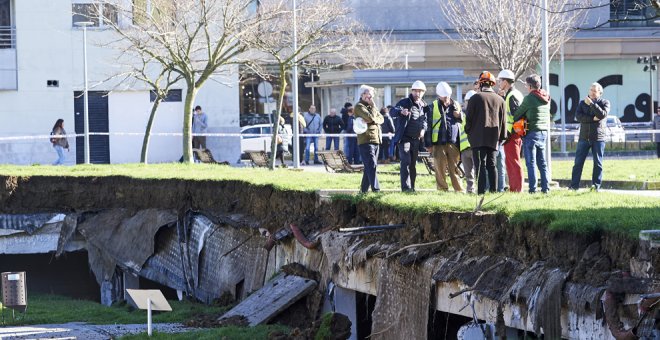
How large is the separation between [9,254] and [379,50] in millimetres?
27578

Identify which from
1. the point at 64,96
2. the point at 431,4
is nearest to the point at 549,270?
the point at 64,96

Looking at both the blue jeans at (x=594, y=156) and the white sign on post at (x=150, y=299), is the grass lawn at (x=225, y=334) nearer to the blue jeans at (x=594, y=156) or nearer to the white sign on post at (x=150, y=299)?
the white sign on post at (x=150, y=299)

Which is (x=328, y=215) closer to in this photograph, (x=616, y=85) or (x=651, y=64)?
(x=651, y=64)

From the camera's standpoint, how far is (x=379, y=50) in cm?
5347

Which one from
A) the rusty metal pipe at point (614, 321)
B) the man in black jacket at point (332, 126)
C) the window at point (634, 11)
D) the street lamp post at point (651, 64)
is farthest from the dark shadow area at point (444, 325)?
the street lamp post at point (651, 64)

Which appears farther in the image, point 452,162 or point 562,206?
point 452,162

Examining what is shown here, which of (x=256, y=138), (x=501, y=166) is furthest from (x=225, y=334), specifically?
(x=256, y=138)

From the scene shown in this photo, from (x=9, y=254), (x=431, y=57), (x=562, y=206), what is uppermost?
(x=431, y=57)

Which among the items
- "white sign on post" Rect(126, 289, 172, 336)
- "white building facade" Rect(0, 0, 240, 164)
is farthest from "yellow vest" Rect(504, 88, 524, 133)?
"white building facade" Rect(0, 0, 240, 164)

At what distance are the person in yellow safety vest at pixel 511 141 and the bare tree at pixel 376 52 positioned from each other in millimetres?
30543

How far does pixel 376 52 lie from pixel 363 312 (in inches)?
1410

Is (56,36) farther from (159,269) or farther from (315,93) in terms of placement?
(159,269)

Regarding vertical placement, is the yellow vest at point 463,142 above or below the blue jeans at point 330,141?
above

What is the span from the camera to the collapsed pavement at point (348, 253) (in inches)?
452
